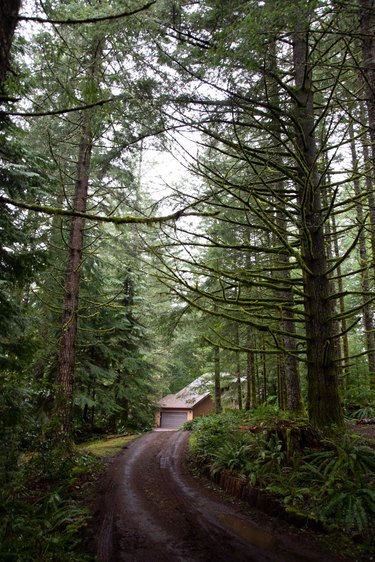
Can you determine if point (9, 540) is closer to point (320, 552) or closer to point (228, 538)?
point (228, 538)

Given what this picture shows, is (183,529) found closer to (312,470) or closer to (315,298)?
(312,470)

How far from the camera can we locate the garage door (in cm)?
3550

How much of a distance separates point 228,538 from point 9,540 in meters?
2.68

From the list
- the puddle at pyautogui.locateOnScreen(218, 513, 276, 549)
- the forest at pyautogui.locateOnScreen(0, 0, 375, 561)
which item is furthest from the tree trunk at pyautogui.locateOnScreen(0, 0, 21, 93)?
the puddle at pyautogui.locateOnScreen(218, 513, 276, 549)

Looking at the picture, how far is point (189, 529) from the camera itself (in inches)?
185

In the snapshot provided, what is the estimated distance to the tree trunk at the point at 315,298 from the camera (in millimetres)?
5945

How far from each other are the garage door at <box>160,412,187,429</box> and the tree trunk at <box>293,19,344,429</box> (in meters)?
31.8

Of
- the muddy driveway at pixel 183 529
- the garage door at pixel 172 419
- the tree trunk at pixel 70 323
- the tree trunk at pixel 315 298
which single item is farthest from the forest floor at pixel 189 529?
the garage door at pixel 172 419

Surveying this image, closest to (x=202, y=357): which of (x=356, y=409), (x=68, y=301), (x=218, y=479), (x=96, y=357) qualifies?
(x=96, y=357)

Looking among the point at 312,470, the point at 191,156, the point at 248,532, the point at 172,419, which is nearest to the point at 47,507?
A: the point at 248,532

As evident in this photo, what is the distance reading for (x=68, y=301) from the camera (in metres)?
9.98

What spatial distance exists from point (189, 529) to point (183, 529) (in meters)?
0.09

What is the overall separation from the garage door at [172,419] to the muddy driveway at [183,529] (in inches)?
1165

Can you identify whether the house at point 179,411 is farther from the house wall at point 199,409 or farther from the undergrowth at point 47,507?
the undergrowth at point 47,507
